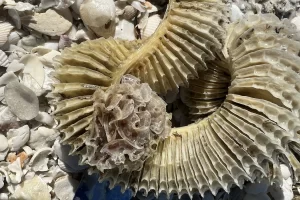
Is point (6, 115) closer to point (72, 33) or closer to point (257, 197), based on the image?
point (72, 33)

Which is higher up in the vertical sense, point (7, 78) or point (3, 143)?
point (7, 78)

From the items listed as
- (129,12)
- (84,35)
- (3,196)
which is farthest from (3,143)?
(129,12)

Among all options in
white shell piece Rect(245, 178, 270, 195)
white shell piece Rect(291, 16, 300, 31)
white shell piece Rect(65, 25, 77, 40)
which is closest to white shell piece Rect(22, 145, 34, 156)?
white shell piece Rect(65, 25, 77, 40)

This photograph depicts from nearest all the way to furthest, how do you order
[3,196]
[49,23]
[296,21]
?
[3,196] < [49,23] < [296,21]

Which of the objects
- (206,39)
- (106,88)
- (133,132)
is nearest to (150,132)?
(133,132)

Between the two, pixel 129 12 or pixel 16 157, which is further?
pixel 129 12

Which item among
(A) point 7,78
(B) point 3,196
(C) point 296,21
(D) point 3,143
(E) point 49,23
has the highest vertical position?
(C) point 296,21

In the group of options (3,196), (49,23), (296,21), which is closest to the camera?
(3,196)
